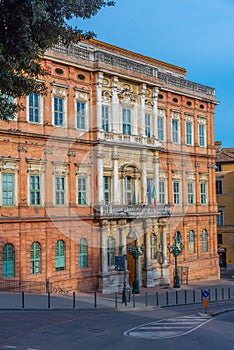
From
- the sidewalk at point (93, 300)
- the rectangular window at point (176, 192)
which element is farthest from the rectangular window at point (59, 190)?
the rectangular window at point (176, 192)

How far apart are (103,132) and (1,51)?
25.3 metres

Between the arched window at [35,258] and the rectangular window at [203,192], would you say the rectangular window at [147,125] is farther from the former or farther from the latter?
the arched window at [35,258]

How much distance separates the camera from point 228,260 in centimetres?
6544

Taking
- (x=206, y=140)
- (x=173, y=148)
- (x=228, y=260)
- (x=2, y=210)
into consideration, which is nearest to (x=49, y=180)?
(x=2, y=210)

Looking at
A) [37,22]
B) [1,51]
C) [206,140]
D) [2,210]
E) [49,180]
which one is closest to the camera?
[1,51]

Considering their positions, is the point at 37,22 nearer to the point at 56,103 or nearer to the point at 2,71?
the point at 2,71

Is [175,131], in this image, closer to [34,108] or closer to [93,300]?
[34,108]

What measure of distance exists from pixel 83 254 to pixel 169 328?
52.1 ft

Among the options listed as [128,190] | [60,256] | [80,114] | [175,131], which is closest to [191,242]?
[175,131]

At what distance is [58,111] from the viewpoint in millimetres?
38625

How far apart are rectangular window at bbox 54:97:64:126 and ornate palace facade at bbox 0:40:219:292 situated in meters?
0.07

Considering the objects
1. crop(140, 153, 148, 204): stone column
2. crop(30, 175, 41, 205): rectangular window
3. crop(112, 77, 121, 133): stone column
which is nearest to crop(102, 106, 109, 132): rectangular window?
crop(112, 77, 121, 133): stone column

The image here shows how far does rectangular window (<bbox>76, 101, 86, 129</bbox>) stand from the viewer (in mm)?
40094

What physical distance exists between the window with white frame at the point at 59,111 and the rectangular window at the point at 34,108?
1.63 metres
